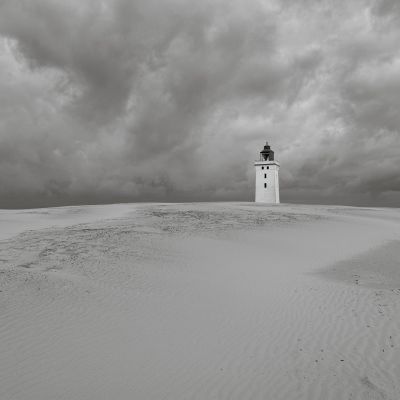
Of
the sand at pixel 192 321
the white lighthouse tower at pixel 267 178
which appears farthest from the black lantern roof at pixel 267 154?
the sand at pixel 192 321

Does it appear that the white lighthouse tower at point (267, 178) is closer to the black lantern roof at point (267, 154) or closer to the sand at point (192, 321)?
the black lantern roof at point (267, 154)

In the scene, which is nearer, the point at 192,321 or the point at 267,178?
the point at 192,321

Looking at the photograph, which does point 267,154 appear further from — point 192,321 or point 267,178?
point 192,321

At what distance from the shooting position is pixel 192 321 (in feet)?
29.8

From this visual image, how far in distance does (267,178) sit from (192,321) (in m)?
56.8

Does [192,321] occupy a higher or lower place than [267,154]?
lower

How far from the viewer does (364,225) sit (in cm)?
2838

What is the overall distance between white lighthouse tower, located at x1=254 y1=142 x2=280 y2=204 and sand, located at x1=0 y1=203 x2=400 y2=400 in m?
45.8

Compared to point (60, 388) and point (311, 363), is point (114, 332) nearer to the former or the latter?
point (60, 388)

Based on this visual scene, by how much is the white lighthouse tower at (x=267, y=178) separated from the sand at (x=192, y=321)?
45.8m

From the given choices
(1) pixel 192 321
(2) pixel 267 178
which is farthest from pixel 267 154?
(1) pixel 192 321

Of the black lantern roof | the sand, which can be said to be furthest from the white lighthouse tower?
the sand

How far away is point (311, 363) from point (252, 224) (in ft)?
60.2

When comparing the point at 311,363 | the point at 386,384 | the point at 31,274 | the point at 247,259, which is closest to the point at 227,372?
the point at 311,363
